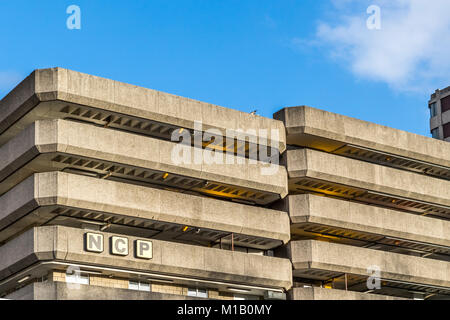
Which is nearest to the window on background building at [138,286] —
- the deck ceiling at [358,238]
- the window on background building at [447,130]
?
the deck ceiling at [358,238]

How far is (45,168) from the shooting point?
52.6 m

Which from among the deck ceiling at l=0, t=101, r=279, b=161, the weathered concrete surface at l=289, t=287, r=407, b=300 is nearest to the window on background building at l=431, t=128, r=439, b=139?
the weathered concrete surface at l=289, t=287, r=407, b=300

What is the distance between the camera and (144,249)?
5106 centimetres

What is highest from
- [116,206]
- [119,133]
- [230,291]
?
[119,133]

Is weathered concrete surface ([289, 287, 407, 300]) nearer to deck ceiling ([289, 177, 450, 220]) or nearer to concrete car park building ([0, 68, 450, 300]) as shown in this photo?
concrete car park building ([0, 68, 450, 300])

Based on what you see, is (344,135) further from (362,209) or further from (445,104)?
(445,104)

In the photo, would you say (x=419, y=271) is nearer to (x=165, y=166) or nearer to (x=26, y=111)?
(x=165, y=166)

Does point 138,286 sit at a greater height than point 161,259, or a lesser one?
lesser

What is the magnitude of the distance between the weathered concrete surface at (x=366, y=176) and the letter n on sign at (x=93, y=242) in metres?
15.5

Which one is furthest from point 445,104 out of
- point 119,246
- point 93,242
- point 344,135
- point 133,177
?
point 93,242

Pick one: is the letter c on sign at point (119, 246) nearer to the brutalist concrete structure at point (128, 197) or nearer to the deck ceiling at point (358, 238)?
the brutalist concrete structure at point (128, 197)

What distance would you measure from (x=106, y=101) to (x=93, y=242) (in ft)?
27.3
